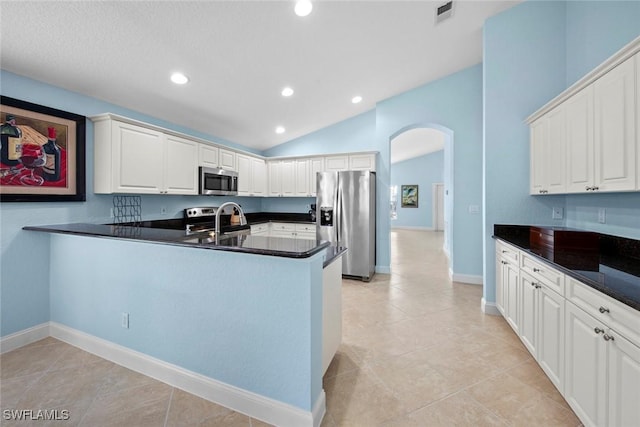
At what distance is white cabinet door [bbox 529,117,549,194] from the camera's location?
2.59 meters

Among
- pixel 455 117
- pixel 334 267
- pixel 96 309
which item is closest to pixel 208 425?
pixel 334 267

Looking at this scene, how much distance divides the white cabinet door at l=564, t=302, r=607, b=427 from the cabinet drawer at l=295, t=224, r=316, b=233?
147 inches

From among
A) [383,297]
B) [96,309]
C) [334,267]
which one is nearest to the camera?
[334,267]

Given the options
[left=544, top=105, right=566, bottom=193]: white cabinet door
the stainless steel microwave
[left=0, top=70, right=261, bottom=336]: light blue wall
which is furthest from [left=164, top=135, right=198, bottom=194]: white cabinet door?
[left=544, top=105, right=566, bottom=193]: white cabinet door

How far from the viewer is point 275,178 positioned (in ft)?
17.7

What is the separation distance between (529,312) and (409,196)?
9808mm

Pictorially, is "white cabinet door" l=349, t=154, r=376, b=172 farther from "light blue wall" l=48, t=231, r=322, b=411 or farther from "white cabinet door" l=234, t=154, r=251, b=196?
"light blue wall" l=48, t=231, r=322, b=411

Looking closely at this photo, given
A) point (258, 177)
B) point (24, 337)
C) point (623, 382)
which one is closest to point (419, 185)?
point (258, 177)

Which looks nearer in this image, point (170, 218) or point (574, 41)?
point (574, 41)

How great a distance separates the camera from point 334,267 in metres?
1.93

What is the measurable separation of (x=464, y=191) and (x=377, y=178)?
142cm

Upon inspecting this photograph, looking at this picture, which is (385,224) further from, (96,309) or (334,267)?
(96,309)

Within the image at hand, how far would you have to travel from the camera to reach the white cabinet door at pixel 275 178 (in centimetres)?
537

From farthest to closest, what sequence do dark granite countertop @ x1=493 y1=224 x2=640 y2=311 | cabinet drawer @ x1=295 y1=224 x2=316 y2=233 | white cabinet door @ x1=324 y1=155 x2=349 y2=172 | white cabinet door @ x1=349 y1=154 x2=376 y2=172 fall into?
cabinet drawer @ x1=295 y1=224 x2=316 y2=233, white cabinet door @ x1=324 y1=155 x2=349 y2=172, white cabinet door @ x1=349 y1=154 x2=376 y2=172, dark granite countertop @ x1=493 y1=224 x2=640 y2=311
